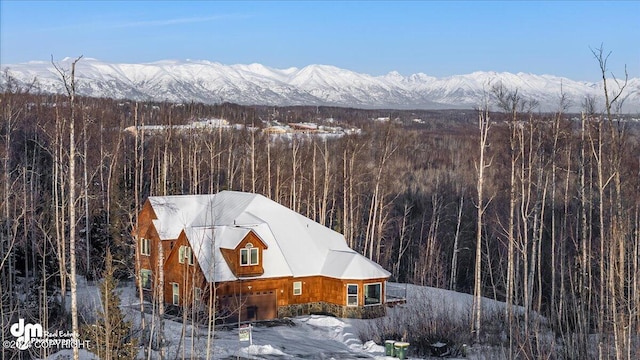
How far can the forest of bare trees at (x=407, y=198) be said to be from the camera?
2616cm

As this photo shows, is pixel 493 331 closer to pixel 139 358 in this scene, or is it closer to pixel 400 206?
pixel 139 358

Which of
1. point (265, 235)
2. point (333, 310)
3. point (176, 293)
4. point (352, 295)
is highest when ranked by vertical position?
point (265, 235)

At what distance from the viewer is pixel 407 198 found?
7056cm

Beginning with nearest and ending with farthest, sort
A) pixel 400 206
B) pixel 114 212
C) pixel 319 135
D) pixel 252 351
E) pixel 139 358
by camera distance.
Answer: pixel 139 358 → pixel 252 351 → pixel 114 212 → pixel 400 206 → pixel 319 135

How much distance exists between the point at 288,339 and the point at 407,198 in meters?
41.0

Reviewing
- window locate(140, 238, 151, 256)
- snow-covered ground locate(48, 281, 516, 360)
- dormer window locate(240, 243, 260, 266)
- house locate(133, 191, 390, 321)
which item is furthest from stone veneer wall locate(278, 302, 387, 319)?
window locate(140, 238, 151, 256)

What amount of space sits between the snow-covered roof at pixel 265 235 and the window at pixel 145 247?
162cm

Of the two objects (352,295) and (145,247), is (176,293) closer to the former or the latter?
(145,247)

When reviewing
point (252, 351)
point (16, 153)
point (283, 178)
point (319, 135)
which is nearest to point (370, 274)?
point (252, 351)

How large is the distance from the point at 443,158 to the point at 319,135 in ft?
51.9

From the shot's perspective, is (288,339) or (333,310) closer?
(288,339)

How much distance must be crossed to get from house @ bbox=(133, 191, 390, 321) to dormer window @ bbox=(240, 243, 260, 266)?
0.15 feet

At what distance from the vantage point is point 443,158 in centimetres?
9288

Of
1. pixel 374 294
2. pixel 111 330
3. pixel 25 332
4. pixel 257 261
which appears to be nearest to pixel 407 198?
pixel 374 294
